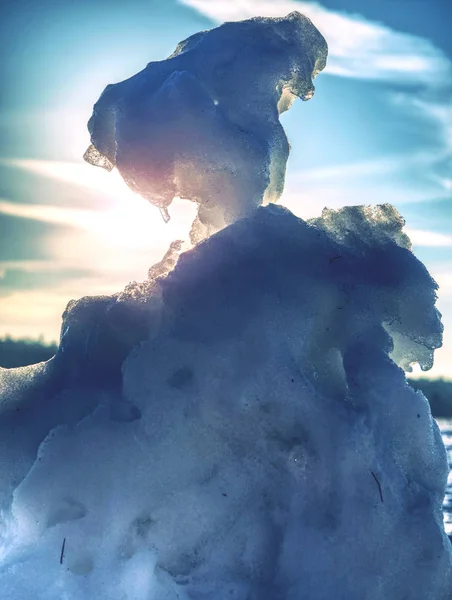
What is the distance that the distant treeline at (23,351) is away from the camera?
71.6m

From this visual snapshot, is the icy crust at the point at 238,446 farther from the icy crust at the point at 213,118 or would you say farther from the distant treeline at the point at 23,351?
the distant treeline at the point at 23,351

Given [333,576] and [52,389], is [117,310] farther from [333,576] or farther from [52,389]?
[333,576]

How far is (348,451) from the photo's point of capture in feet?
10.9

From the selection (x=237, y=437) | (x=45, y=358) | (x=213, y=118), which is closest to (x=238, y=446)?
(x=237, y=437)

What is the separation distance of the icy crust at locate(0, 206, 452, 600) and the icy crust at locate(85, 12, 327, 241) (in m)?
0.53

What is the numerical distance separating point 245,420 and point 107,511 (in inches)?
36.1

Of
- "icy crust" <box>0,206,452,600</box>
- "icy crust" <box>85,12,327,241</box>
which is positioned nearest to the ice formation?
"icy crust" <box>0,206,452,600</box>

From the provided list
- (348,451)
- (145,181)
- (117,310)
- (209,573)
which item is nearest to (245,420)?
(348,451)

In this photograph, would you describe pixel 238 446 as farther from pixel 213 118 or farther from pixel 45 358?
pixel 45 358

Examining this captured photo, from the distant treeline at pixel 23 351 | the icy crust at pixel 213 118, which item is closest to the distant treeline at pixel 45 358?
the distant treeline at pixel 23 351

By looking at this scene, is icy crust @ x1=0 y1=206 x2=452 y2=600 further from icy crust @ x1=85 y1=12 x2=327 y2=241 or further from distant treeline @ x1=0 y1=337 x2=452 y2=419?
distant treeline @ x1=0 y1=337 x2=452 y2=419

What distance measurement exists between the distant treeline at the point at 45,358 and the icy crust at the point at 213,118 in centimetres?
6909

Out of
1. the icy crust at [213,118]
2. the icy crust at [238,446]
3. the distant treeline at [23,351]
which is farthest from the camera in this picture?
the distant treeline at [23,351]

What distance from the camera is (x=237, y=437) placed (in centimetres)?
349
